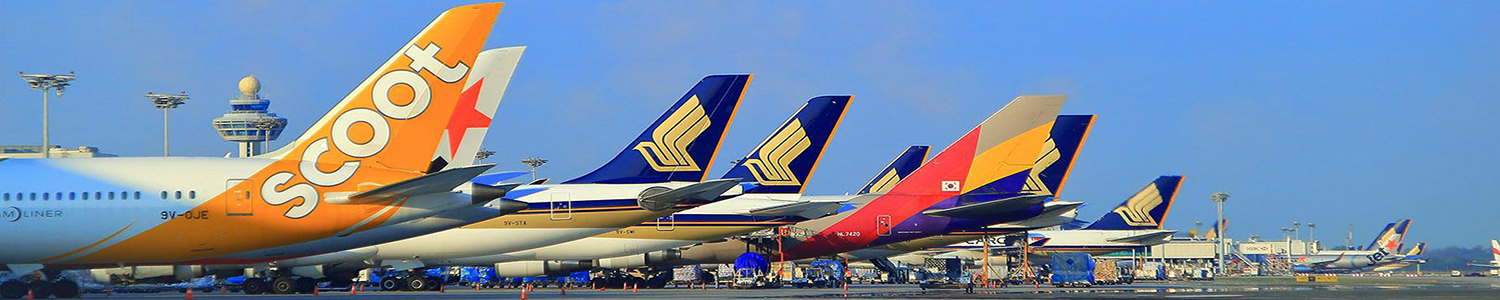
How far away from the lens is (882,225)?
161ft

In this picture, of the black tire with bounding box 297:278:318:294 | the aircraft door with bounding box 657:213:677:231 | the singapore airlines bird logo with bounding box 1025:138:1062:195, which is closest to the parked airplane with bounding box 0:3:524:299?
the black tire with bounding box 297:278:318:294

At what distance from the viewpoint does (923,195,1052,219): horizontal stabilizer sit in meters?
45.6

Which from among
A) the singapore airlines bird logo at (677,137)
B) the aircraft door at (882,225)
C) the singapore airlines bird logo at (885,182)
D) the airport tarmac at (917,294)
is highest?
the singapore airlines bird logo at (677,137)

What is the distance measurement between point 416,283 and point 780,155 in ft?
39.3

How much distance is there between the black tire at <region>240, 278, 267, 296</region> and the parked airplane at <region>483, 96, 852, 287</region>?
516cm

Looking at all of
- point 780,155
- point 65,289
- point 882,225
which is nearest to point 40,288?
point 65,289

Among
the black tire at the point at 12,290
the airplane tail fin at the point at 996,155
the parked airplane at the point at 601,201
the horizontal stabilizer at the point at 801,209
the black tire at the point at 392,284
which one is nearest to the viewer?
the black tire at the point at 12,290

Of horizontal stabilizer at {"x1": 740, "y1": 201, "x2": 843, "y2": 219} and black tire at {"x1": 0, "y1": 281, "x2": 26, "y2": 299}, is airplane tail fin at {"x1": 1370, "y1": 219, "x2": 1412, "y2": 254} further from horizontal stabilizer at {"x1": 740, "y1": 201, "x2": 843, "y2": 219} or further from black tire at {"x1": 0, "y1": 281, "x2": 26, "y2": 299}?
black tire at {"x1": 0, "y1": 281, "x2": 26, "y2": 299}

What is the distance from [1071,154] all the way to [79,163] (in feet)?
115

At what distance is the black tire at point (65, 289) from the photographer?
30.6 m

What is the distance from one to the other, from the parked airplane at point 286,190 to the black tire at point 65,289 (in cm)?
511

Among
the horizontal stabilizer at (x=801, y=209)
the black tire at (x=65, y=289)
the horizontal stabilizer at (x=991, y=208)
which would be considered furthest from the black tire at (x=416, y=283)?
the horizontal stabilizer at (x=991, y=208)

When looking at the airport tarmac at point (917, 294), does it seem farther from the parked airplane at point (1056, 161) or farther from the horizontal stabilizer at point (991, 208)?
the parked airplane at point (1056, 161)

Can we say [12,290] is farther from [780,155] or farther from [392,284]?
[780,155]
